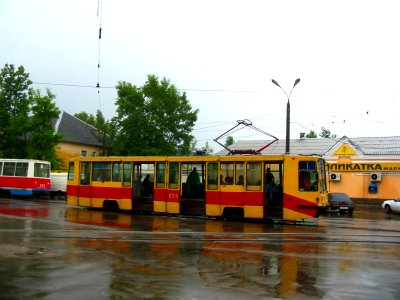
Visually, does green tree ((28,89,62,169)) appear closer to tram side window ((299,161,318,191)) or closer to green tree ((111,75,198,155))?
green tree ((111,75,198,155))

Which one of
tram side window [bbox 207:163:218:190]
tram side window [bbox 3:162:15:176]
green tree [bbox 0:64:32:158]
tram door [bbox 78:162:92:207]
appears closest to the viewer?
tram side window [bbox 207:163:218:190]

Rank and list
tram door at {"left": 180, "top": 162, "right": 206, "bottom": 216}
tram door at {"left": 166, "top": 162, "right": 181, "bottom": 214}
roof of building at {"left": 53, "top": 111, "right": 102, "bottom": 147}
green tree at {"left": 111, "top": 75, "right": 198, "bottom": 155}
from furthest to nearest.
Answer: roof of building at {"left": 53, "top": 111, "right": 102, "bottom": 147} < green tree at {"left": 111, "top": 75, "right": 198, "bottom": 155} < tram door at {"left": 166, "top": 162, "right": 181, "bottom": 214} < tram door at {"left": 180, "top": 162, "right": 206, "bottom": 216}

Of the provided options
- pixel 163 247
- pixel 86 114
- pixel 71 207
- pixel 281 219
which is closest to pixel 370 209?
pixel 281 219

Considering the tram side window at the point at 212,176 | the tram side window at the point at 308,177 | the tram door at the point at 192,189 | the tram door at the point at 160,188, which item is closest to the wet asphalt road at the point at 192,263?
the tram side window at the point at 308,177

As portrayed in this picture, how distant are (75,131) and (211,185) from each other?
136 ft

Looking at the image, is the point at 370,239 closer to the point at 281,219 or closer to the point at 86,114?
the point at 281,219

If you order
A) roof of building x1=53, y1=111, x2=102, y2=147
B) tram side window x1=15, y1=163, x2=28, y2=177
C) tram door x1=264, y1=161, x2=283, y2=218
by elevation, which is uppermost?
roof of building x1=53, y1=111, x2=102, y2=147

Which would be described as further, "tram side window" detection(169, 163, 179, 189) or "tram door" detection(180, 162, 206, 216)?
"tram side window" detection(169, 163, 179, 189)

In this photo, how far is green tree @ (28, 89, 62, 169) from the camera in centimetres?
4447

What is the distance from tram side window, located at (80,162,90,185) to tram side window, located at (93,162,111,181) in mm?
416

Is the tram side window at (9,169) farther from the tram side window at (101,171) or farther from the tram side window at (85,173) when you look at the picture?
the tram side window at (101,171)

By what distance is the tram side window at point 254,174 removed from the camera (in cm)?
2058

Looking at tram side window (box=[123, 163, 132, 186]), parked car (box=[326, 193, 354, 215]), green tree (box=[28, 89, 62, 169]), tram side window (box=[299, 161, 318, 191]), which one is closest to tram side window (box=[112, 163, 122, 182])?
tram side window (box=[123, 163, 132, 186])

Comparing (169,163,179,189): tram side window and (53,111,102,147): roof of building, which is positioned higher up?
(53,111,102,147): roof of building
